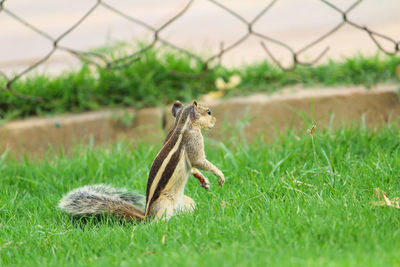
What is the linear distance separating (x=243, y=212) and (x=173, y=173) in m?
0.38

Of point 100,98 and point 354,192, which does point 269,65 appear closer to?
point 100,98

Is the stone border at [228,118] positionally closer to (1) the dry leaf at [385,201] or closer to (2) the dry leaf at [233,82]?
(2) the dry leaf at [233,82]

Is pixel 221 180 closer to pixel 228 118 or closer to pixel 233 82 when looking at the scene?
pixel 228 118

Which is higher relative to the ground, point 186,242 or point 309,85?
point 309,85

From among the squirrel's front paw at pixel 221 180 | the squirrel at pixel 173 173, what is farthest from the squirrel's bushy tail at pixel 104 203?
the squirrel's front paw at pixel 221 180

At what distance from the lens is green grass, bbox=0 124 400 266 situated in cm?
232

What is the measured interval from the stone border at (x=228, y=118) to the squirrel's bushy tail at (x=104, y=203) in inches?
53.6

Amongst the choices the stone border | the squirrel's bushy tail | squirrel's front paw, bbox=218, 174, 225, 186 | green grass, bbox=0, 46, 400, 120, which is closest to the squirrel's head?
squirrel's front paw, bbox=218, 174, 225, 186

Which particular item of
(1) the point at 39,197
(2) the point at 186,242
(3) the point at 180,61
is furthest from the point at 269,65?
(2) the point at 186,242

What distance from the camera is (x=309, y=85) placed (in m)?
4.99

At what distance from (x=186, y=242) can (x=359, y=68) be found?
303cm

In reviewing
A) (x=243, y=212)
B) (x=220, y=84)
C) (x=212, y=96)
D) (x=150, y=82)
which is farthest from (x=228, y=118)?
(x=243, y=212)

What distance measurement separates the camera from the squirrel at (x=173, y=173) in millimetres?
2842

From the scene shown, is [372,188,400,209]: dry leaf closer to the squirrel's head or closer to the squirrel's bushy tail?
the squirrel's head
